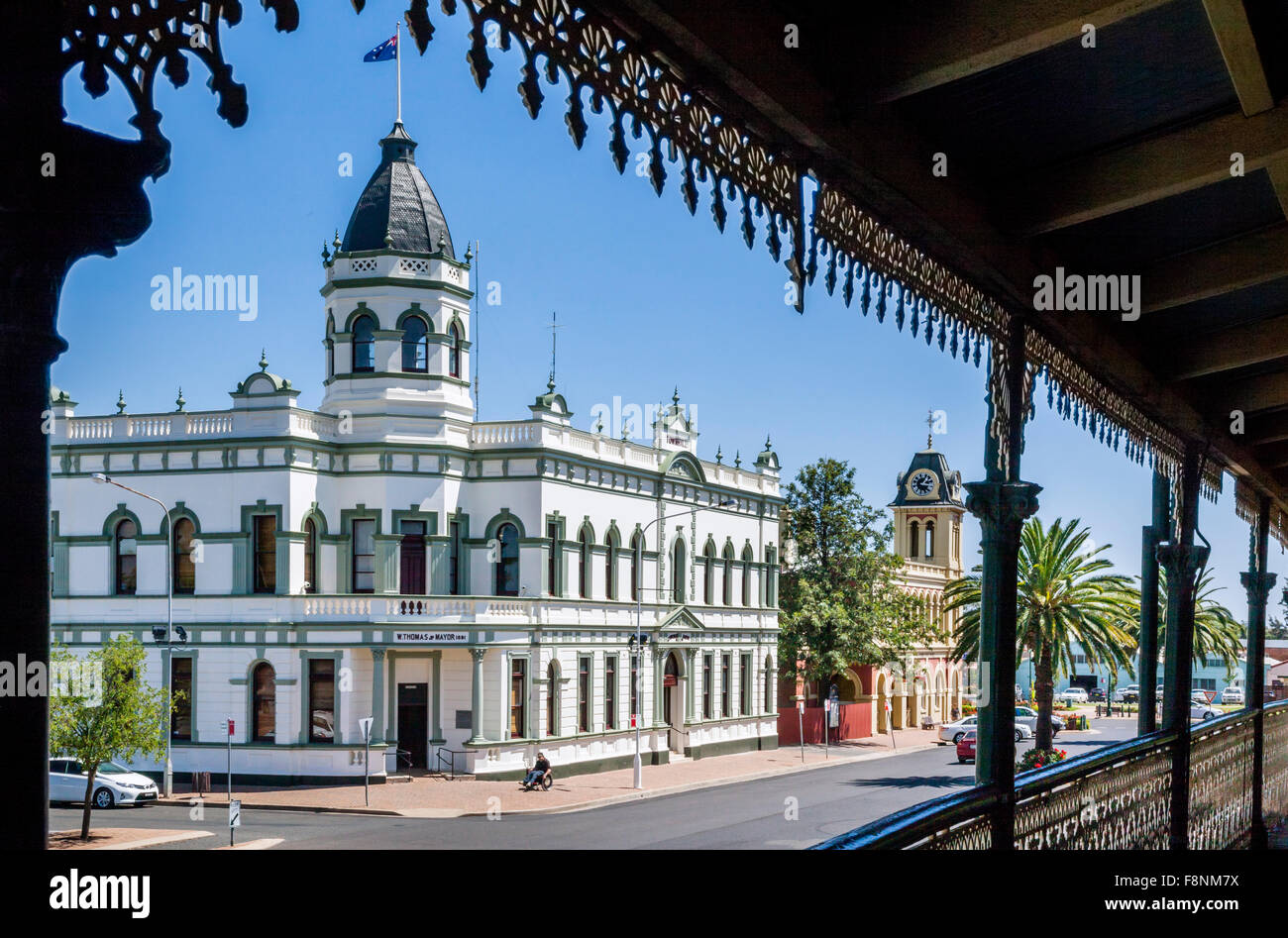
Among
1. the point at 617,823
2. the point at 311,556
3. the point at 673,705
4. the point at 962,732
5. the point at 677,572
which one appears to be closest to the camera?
the point at 617,823

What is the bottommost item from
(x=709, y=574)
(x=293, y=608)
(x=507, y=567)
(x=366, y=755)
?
(x=366, y=755)

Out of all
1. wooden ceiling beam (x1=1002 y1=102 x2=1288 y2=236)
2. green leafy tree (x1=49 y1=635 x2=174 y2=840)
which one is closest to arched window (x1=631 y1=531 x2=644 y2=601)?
green leafy tree (x1=49 y1=635 x2=174 y2=840)

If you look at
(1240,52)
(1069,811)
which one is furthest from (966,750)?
(1240,52)

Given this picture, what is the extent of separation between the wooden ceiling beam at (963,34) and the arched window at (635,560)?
110 feet

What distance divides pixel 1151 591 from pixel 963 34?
738 centimetres

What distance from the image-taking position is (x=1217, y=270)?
7203 mm

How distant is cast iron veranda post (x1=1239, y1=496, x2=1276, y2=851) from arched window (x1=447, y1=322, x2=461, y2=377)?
918 inches

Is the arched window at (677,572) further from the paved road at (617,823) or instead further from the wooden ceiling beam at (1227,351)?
the wooden ceiling beam at (1227,351)

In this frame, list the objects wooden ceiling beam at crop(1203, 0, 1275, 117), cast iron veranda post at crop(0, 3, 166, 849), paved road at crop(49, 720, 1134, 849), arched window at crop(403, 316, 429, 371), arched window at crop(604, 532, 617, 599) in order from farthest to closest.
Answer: arched window at crop(604, 532, 617, 599) < arched window at crop(403, 316, 429, 371) < paved road at crop(49, 720, 1134, 849) < wooden ceiling beam at crop(1203, 0, 1275, 117) < cast iron veranda post at crop(0, 3, 166, 849)

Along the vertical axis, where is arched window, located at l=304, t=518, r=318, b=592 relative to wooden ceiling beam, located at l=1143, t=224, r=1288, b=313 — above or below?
below

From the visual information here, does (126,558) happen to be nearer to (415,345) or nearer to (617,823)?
(415,345)

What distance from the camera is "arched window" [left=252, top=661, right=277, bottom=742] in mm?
31234

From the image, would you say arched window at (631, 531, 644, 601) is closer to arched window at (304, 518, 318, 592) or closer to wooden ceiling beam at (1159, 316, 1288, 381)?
arched window at (304, 518, 318, 592)

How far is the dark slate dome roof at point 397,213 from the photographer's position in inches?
1340
